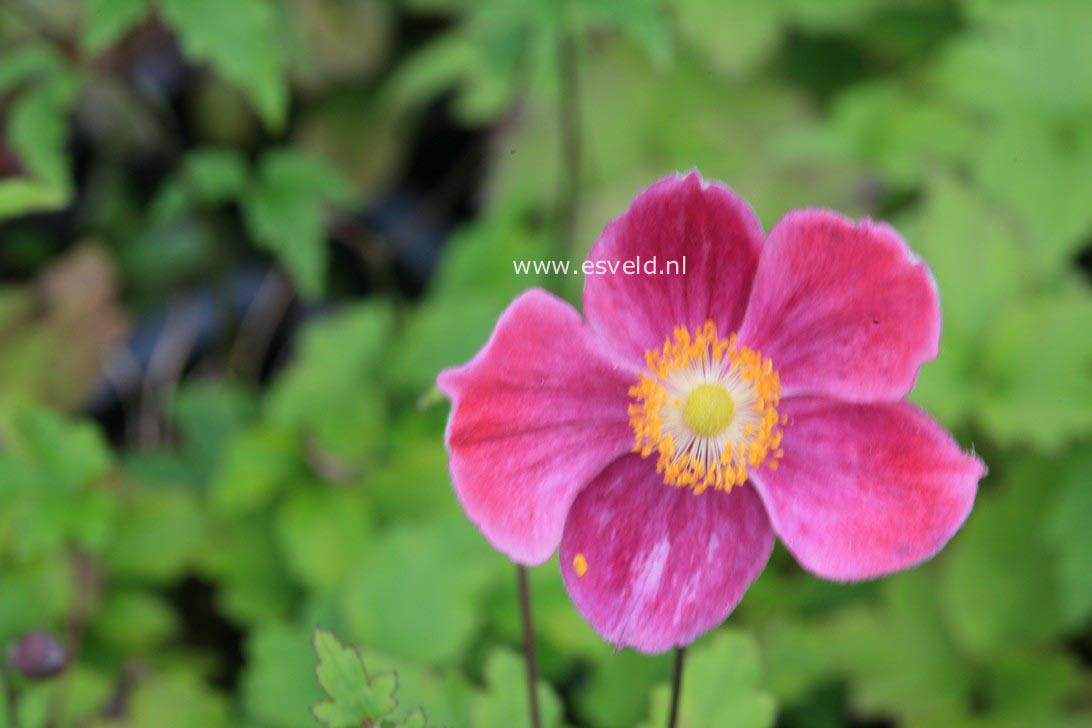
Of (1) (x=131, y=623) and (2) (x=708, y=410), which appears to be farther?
(1) (x=131, y=623)

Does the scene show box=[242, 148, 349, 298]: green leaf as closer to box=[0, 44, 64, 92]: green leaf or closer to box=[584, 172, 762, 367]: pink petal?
box=[0, 44, 64, 92]: green leaf

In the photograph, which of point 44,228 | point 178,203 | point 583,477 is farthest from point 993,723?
point 44,228

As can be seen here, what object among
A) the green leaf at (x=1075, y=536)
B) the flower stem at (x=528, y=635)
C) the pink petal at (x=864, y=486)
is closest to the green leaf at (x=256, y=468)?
the flower stem at (x=528, y=635)

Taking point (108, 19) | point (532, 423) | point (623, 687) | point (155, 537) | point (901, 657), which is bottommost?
point (901, 657)

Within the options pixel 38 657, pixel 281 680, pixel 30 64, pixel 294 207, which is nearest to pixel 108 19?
pixel 30 64

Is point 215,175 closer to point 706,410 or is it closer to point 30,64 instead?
Answer: point 30,64

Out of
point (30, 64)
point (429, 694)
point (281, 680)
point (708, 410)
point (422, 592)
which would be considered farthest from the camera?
point (30, 64)

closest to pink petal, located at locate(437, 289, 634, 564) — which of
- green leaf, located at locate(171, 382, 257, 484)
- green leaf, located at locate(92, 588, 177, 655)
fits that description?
green leaf, located at locate(92, 588, 177, 655)
